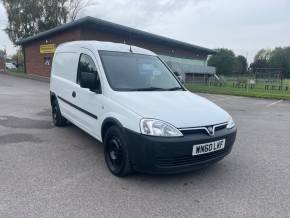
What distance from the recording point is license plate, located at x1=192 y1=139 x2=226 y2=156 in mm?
3538

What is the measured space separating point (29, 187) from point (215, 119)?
267 cm

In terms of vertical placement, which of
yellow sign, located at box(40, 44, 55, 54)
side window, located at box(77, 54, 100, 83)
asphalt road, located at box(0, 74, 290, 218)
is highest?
yellow sign, located at box(40, 44, 55, 54)

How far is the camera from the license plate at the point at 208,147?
11.6 feet

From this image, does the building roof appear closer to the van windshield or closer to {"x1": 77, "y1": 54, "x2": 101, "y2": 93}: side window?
{"x1": 77, "y1": 54, "x2": 101, "y2": 93}: side window

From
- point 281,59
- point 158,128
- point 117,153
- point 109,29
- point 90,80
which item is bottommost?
point 117,153

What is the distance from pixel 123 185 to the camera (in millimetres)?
3752

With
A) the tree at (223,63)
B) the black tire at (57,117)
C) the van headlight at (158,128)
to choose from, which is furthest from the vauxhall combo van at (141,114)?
the tree at (223,63)

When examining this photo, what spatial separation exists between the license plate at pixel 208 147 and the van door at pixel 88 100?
1705 mm

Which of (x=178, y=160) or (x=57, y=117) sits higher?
(x=57, y=117)

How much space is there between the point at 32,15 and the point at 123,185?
4209 cm

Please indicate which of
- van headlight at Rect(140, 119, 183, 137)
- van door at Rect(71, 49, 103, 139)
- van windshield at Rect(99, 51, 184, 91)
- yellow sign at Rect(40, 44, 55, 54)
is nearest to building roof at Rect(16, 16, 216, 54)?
yellow sign at Rect(40, 44, 55, 54)

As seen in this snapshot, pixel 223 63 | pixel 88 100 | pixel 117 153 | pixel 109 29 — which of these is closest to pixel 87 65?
pixel 88 100

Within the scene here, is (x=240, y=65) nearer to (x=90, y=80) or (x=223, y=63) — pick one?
(x=223, y=63)

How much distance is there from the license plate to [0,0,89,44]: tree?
136ft
